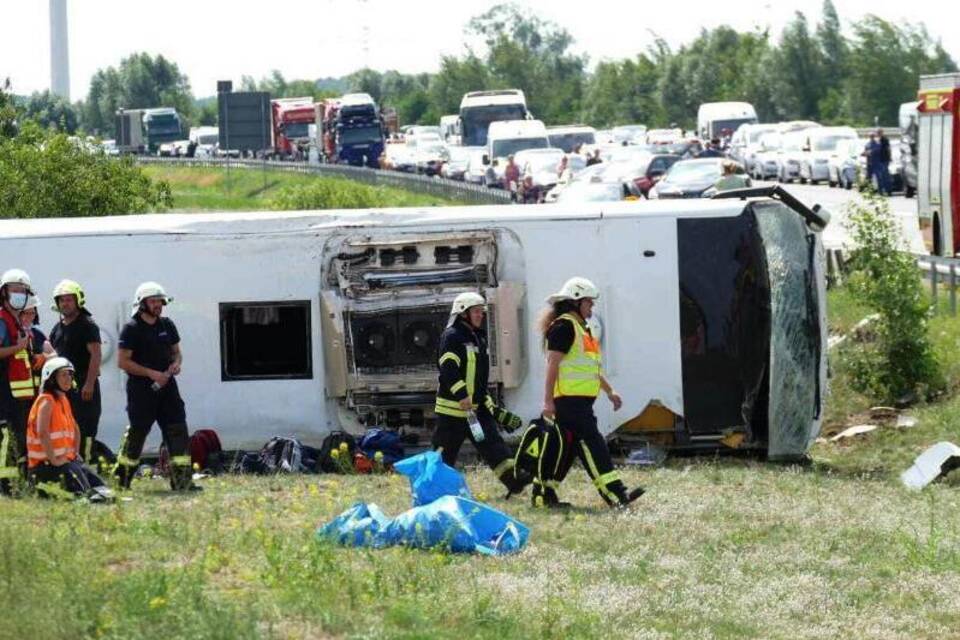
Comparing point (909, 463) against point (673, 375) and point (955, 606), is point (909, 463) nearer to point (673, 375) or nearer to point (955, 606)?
point (673, 375)

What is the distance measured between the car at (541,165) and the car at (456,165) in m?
10.1

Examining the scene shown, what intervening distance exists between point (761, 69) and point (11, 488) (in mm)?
90555

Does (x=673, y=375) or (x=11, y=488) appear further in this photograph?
(x=673, y=375)

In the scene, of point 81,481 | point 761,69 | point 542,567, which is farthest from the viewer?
point 761,69

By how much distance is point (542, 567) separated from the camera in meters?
11.3

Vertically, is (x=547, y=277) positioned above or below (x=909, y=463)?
above

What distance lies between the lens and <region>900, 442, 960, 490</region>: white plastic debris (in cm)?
1612

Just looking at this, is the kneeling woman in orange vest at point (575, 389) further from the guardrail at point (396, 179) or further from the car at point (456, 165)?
the car at point (456, 165)

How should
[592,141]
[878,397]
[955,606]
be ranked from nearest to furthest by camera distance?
[955,606] < [878,397] < [592,141]

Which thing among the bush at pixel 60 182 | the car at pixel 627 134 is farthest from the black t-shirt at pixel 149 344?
the car at pixel 627 134

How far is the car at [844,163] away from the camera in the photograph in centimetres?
5128

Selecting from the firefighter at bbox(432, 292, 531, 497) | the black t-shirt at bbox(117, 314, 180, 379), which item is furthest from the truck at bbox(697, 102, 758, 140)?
the black t-shirt at bbox(117, 314, 180, 379)

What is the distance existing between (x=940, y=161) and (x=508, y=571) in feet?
60.2

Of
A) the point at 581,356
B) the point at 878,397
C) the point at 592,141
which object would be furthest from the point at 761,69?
the point at 581,356
